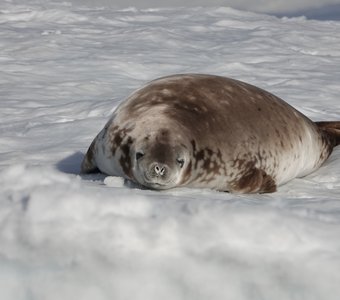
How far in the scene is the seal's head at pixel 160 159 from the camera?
240 centimetres

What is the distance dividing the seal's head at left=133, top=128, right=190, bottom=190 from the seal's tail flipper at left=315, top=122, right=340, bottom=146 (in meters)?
1.52

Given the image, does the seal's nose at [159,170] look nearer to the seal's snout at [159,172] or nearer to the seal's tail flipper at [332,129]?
the seal's snout at [159,172]

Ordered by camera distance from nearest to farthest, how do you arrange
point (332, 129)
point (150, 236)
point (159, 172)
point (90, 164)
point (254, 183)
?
point (150, 236) < point (159, 172) < point (254, 183) < point (90, 164) < point (332, 129)

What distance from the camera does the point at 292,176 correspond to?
3184 mm

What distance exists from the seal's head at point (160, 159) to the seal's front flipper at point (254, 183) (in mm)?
336

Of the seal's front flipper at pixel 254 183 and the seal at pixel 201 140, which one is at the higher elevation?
the seal at pixel 201 140

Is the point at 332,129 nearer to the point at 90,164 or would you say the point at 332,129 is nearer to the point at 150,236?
the point at 90,164

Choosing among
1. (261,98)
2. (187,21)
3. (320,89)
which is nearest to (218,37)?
(187,21)

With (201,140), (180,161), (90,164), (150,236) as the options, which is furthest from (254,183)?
(150,236)

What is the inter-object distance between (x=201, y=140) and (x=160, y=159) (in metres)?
0.31

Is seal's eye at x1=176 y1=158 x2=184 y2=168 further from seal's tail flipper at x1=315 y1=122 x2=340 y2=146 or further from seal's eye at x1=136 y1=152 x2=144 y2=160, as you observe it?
seal's tail flipper at x1=315 y1=122 x2=340 y2=146

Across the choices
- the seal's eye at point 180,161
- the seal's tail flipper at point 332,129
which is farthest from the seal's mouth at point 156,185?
the seal's tail flipper at point 332,129

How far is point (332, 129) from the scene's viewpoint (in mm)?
3924

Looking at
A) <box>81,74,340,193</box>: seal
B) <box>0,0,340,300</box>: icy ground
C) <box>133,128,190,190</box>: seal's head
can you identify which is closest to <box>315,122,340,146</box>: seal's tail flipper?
<box>0,0,340,300</box>: icy ground
